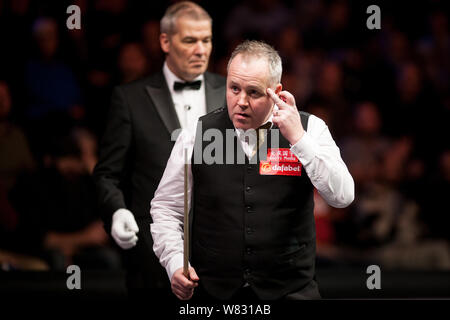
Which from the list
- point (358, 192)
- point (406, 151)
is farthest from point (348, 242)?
point (406, 151)

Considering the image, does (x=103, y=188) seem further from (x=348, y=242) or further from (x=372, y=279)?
(x=348, y=242)

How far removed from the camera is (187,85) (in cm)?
304

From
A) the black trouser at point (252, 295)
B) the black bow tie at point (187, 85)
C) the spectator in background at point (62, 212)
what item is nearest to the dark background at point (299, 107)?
the spectator in background at point (62, 212)

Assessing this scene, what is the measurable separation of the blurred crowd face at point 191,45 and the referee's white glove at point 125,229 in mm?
625

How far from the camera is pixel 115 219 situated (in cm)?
274

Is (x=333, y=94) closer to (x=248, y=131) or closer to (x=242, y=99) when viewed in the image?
(x=248, y=131)

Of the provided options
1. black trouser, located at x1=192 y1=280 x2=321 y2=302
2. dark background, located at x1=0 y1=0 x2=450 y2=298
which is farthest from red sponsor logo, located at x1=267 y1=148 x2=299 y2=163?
dark background, located at x1=0 y1=0 x2=450 y2=298

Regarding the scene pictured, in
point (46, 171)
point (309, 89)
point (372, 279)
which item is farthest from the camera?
point (309, 89)

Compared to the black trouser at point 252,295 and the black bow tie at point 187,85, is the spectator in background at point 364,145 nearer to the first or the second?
the black bow tie at point 187,85

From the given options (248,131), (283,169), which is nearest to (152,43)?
(248,131)

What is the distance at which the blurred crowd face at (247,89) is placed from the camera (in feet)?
7.45

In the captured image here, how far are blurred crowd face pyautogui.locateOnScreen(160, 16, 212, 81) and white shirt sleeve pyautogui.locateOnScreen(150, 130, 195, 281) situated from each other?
24.6 inches

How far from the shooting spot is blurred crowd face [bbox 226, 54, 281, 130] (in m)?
2.27
